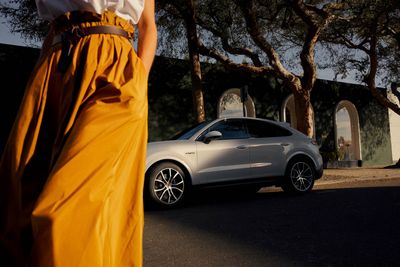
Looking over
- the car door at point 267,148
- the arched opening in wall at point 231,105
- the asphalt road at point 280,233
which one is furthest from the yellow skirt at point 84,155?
the arched opening in wall at point 231,105

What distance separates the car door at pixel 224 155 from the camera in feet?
25.7

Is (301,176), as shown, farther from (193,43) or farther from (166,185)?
(193,43)

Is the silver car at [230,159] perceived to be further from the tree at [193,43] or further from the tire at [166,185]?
the tree at [193,43]

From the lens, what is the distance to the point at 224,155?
804 cm

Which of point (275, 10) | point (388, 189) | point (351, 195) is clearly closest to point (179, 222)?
point (351, 195)

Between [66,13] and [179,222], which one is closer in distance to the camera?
[66,13]

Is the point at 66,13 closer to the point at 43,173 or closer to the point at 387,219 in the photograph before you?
the point at 43,173

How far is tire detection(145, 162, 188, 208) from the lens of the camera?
23.8 ft

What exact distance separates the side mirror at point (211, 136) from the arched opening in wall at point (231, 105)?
8.85m

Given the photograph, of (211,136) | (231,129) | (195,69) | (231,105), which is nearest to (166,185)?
(211,136)

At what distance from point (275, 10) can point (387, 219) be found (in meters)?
11.6

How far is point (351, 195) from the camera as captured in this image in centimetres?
784

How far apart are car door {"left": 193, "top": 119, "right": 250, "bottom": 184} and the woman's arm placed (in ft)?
18.8

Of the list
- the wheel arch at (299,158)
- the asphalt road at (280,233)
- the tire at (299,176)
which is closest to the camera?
the asphalt road at (280,233)
